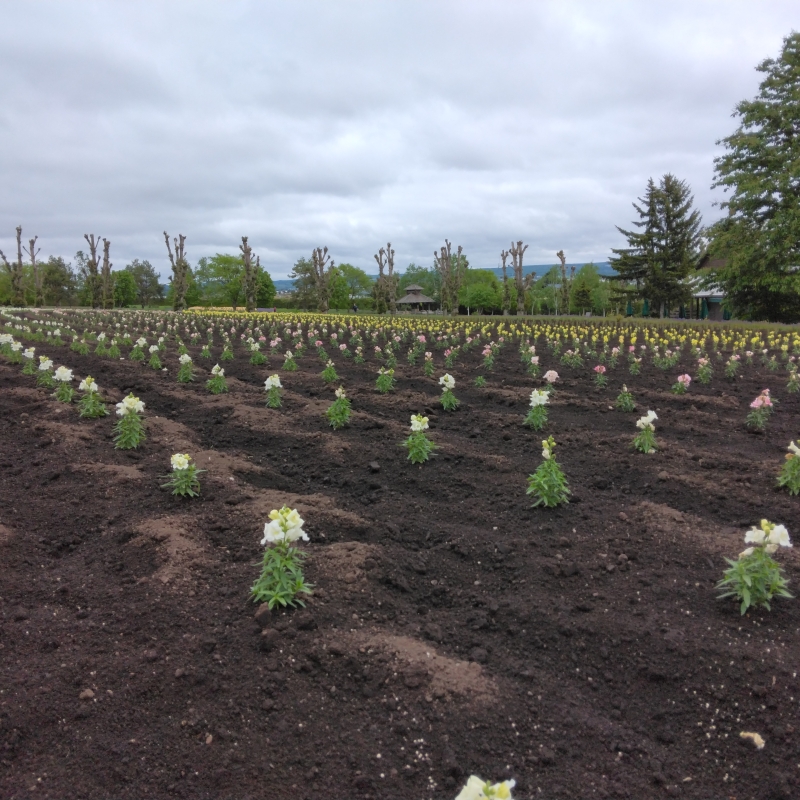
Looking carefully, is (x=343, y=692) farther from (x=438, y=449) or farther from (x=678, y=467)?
(x=678, y=467)

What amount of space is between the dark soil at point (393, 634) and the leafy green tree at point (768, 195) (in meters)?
35.2

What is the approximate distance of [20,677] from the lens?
343 cm

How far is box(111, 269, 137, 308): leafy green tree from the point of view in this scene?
90.5 meters

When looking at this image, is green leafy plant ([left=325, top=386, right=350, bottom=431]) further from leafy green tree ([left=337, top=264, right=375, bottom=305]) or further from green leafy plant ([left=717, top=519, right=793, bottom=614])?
leafy green tree ([left=337, top=264, right=375, bottom=305])

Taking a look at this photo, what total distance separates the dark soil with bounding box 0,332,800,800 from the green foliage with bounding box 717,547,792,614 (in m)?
0.16

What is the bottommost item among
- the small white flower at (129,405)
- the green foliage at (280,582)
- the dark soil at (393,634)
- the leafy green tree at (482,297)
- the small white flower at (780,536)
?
the dark soil at (393,634)

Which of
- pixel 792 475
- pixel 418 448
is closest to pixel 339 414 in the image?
pixel 418 448

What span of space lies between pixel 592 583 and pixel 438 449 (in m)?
3.26

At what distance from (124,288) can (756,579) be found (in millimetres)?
102681

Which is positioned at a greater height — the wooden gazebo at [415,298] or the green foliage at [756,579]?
the wooden gazebo at [415,298]

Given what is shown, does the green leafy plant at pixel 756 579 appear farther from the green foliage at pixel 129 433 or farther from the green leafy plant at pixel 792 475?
the green foliage at pixel 129 433

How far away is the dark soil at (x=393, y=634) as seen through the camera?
115 inches

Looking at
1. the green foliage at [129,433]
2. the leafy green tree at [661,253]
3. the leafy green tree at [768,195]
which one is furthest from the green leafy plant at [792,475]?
the leafy green tree at [661,253]

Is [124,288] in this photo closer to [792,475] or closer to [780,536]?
[792,475]
